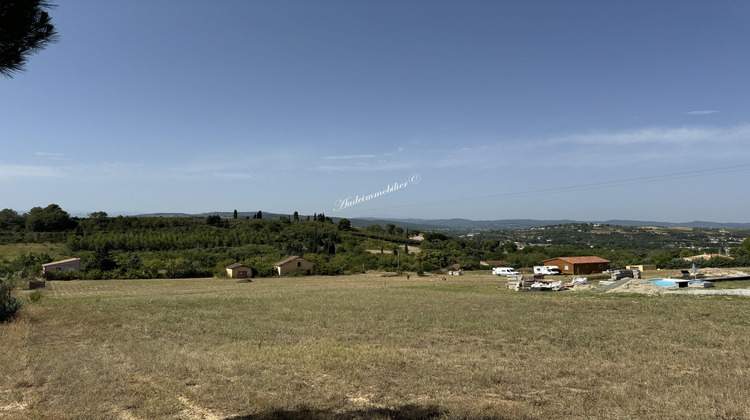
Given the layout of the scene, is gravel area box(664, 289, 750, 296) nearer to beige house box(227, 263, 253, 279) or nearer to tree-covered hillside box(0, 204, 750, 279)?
tree-covered hillside box(0, 204, 750, 279)

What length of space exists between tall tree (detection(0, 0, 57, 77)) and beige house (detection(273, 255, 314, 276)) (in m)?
65.5

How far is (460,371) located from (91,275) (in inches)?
2584

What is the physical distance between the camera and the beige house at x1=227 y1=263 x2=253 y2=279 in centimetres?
6544

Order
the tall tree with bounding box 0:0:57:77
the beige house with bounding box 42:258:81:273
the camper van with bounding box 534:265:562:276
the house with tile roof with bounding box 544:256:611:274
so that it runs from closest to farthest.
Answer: the tall tree with bounding box 0:0:57:77 < the beige house with bounding box 42:258:81:273 < the camper van with bounding box 534:265:562:276 < the house with tile roof with bounding box 544:256:611:274

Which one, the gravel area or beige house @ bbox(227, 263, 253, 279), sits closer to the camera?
the gravel area

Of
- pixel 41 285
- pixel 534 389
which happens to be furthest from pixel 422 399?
pixel 41 285

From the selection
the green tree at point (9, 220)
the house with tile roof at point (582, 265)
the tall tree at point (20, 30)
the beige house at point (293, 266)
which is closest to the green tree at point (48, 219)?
the green tree at point (9, 220)

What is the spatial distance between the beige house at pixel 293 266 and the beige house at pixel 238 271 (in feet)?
18.2

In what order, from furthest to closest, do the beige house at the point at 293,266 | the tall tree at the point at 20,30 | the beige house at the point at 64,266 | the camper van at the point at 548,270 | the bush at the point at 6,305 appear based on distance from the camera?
the beige house at the point at 293,266 → the camper van at the point at 548,270 → the beige house at the point at 64,266 → the bush at the point at 6,305 → the tall tree at the point at 20,30

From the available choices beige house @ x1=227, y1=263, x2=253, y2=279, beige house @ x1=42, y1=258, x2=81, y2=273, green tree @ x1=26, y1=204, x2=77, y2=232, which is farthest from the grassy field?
green tree @ x1=26, y1=204, x2=77, y2=232

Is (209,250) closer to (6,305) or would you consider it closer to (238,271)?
(238,271)

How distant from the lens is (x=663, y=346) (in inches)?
518

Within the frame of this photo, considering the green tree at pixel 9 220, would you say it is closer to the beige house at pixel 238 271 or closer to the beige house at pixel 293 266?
the beige house at pixel 238 271

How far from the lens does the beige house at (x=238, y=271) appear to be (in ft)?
215
